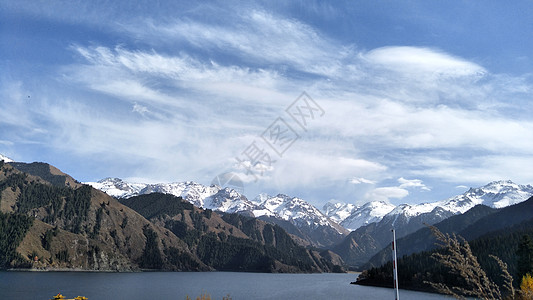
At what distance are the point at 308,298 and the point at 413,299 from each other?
3860 centimetres

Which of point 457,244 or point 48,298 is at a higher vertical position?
point 457,244

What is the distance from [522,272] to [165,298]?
4112 inches

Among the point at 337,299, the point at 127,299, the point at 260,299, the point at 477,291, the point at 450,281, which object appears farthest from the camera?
the point at 450,281

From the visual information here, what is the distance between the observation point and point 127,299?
424 ft

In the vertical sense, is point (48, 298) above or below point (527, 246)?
below

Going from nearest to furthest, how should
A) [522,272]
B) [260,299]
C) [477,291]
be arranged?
[477,291] → [522,272] → [260,299]

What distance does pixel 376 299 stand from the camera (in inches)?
5792

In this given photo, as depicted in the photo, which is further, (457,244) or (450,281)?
(450,281)

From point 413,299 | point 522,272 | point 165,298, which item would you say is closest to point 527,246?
point 522,272

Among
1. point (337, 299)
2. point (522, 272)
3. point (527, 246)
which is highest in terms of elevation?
point (527, 246)

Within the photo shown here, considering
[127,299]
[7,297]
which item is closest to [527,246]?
[127,299]

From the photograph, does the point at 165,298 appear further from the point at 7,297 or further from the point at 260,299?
the point at 7,297

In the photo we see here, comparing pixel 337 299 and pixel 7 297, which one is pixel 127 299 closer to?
pixel 7 297

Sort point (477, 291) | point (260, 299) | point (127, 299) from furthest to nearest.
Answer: point (260, 299)
point (127, 299)
point (477, 291)
